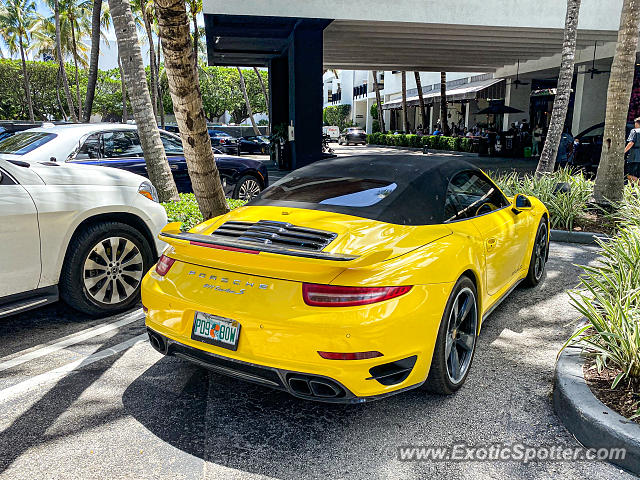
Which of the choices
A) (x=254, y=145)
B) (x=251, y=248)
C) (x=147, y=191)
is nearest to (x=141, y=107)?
(x=147, y=191)

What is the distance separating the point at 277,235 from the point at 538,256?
A: 12.0 feet

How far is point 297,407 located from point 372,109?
5461 cm

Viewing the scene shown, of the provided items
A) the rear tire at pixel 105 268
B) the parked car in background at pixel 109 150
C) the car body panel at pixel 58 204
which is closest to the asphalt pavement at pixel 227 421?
the rear tire at pixel 105 268

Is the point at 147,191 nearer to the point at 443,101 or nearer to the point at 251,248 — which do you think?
the point at 251,248

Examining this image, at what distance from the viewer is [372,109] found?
55.8 meters

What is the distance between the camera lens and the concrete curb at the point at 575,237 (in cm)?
819

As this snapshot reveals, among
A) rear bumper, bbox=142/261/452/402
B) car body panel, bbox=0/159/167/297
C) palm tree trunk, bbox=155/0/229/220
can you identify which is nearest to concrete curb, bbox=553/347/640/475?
rear bumper, bbox=142/261/452/402

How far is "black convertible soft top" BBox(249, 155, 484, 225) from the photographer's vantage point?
3.65 metres

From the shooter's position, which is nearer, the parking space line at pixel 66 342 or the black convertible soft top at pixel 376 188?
the black convertible soft top at pixel 376 188

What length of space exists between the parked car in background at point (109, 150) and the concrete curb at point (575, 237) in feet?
17.8

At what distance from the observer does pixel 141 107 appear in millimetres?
8164

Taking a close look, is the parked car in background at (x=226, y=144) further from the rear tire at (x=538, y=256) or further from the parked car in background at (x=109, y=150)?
the rear tire at (x=538, y=256)

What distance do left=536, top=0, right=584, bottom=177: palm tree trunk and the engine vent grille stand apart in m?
8.74

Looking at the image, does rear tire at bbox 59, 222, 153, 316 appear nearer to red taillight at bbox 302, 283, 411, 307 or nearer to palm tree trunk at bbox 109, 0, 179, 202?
red taillight at bbox 302, 283, 411, 307
